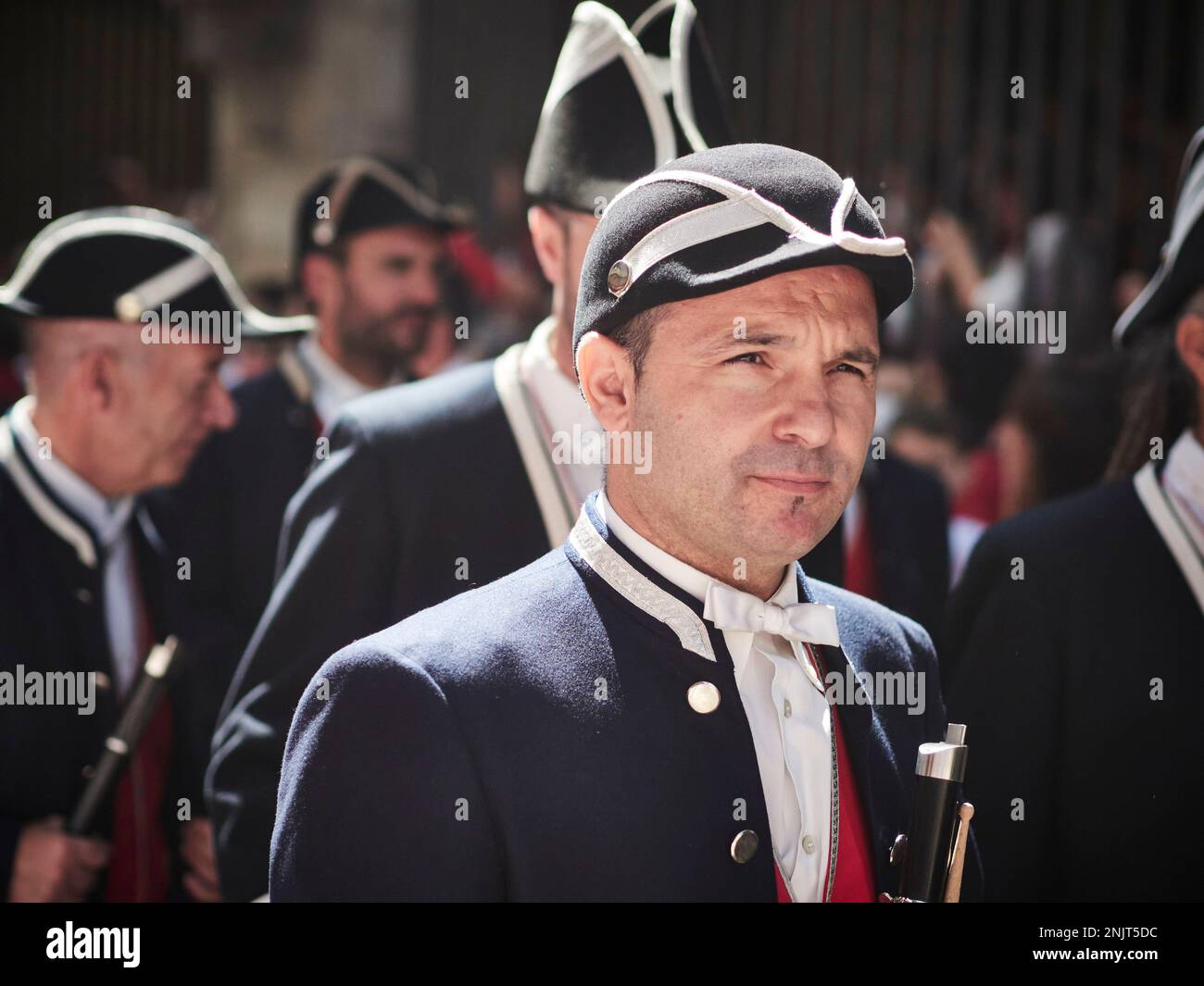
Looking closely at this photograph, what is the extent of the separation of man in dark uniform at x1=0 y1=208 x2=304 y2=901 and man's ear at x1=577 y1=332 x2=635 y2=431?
1.75 meters

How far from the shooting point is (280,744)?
2.84 metres

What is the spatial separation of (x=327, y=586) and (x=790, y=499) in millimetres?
1106

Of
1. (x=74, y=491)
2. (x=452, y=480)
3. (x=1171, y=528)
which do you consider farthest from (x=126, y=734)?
(x=1171, y=528)

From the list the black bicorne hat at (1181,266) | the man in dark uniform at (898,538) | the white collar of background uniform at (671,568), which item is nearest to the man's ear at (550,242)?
the white collar of background uniform at (671,568)

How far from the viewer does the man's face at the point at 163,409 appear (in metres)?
3.74

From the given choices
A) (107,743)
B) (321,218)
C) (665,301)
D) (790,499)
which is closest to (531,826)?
(790,499)

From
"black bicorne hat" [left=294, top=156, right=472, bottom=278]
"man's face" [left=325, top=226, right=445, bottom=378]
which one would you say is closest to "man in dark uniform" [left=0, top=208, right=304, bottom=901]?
"man's face" [left=325, top=226, right=445, bottom=378]

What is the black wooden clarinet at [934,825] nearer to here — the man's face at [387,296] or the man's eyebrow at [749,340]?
the man's eyebrow at [749,340]

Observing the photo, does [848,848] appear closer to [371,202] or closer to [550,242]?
[550,242]

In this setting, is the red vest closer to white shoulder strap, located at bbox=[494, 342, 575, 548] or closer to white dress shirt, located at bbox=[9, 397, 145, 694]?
white shoulder strap, located at bbox=[494, 342, 575, 548]

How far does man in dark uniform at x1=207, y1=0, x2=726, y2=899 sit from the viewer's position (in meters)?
2.83

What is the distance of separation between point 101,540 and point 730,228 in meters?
2.15

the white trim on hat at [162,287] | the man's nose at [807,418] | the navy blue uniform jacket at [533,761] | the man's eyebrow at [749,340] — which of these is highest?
the white trim on hat at [162,287]

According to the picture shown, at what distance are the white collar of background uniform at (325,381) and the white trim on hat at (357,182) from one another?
40 centimetres
